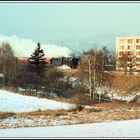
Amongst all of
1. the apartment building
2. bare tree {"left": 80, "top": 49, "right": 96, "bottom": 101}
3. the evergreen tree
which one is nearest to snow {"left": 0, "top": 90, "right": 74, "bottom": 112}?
bare tree {"left": 80, "top": 49, "right": 96, "bottom": 101}

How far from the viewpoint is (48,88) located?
7606 cm

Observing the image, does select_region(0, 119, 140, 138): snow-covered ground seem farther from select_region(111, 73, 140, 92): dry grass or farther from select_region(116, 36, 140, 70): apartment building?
select_region(116, 36, 140, 70): apartment building

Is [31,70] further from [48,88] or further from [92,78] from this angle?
[92,78]

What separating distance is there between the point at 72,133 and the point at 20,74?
64215mm

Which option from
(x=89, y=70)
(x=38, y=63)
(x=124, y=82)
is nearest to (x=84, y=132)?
(x=89, y=70)

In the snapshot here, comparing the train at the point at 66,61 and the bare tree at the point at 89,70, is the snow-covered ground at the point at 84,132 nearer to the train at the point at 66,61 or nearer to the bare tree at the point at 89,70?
the bare tree at the point at 89,70

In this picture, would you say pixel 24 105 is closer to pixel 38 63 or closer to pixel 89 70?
pixel 89 70

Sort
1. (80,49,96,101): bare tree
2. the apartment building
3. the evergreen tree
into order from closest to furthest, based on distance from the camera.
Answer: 1. (80,49,96,101): bare tree
2. the evergreen tree
3. the apartment building

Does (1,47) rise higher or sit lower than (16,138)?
higher

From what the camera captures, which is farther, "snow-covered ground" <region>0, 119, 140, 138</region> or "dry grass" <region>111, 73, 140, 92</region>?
"dry grass" <region>111, 73, 140, 92</region>

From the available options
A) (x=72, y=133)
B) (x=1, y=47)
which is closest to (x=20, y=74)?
(x=1, y=47)

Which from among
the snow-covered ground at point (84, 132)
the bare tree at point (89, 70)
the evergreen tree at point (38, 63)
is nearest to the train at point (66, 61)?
the evergreen tree at point (38, 63)

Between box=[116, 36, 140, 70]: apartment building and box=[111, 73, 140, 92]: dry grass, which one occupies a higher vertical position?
box=[116, 36, 140, 70]: apartment building

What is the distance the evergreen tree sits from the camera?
8662cm
